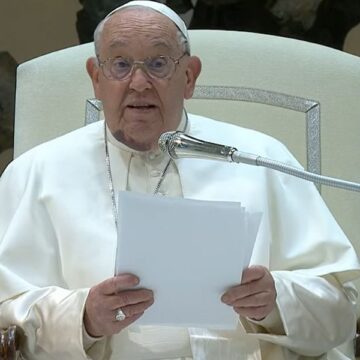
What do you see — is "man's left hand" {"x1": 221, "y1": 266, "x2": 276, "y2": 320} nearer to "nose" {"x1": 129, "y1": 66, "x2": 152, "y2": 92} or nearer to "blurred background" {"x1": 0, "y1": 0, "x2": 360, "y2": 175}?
"nose" {"x1": 129, "y1": 66, "x2": 152, "y2": 92}

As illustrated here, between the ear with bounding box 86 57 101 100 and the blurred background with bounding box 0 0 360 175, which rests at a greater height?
the blurred background with bounding box 0 0 360 175

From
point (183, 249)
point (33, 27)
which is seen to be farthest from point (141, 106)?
point (33, 27)

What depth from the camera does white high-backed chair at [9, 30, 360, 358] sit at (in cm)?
381

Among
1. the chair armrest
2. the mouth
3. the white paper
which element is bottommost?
the chair armrest

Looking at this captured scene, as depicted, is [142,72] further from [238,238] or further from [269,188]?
[238,238]

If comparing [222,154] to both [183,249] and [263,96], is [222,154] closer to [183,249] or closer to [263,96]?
[183,249]

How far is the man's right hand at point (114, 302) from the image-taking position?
8.40ft

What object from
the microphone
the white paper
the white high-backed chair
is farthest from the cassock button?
the microphone

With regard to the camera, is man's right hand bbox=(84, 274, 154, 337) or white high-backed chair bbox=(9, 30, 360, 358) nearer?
man's right hand bbox=(84, 274, 154, 337)

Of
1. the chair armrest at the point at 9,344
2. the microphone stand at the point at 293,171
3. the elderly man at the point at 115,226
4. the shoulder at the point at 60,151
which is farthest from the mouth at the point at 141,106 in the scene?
the microphone stand at the point at 293,171

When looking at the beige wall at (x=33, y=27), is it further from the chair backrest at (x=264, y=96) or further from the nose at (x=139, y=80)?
the nose at (x=139, y=80)

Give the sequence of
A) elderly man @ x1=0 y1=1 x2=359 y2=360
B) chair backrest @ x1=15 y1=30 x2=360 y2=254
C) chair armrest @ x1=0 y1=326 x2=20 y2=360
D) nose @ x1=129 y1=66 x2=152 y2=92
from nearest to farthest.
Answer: chair armrest @ x1=0 y1=326 x2=20 y2=360, elderly man @ x1=0 y1=1 x2=359 y2=360, nose @ x1=129 y1=66 x2=152 y2=92, chair backrest @ x1=15 y1=30 x2=360 y2=254

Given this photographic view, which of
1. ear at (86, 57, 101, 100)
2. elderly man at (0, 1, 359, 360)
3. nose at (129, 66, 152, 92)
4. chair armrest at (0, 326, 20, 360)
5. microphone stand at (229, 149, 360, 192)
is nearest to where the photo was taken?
microphone stand at (229, 149, 360, 192)

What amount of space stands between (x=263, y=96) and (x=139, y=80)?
0.85 metres
